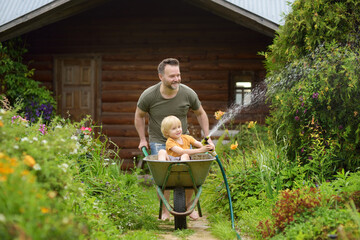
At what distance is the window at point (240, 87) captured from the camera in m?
10.2

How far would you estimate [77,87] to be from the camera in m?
10.5

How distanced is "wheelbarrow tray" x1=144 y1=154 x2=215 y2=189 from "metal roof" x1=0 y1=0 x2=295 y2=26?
3849 mm

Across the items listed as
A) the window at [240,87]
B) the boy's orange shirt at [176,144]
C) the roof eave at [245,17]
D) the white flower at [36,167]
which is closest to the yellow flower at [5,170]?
the white flower at [36,167]

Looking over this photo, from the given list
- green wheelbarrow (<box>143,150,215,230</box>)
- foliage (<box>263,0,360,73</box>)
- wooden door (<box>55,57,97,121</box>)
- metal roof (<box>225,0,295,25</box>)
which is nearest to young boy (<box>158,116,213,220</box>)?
green wheelbarrow (<box>143,150,215,230</box>)

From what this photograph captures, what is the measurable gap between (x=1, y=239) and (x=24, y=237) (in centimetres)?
18

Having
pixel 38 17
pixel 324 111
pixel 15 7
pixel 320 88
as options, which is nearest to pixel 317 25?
pixel 320 88

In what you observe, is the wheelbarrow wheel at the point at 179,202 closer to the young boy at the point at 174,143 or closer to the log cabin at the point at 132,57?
the young boy at the point at 174,143

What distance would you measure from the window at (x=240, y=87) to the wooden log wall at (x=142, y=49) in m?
0.13

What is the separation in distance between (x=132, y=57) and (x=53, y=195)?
8.18 m

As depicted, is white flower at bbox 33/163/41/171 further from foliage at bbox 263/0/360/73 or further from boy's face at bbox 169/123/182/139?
foliage at bbox 263/0/360/73

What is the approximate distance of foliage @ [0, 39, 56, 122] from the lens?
923cm

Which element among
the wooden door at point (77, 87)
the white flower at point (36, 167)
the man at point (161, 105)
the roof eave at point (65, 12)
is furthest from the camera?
the wooden door at point (77, 87)

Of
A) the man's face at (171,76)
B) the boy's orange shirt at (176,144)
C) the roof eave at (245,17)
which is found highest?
the roof eave at (245,17)

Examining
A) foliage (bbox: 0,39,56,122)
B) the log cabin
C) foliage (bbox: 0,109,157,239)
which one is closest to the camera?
foliage (bbox: 0,109,157,239)
